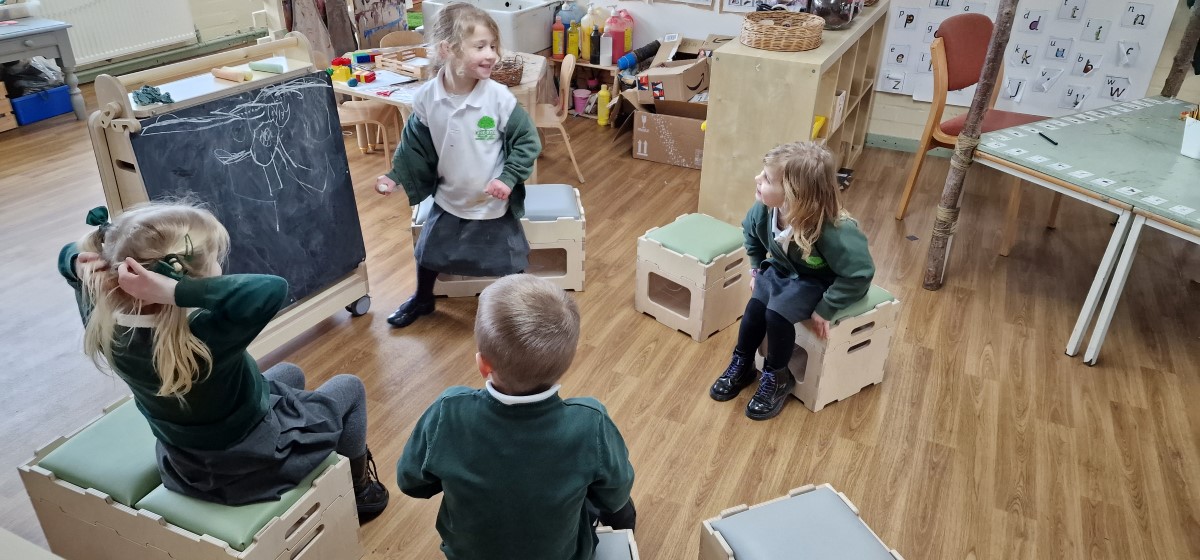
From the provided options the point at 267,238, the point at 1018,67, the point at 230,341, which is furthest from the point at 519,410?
the point at 1018,67

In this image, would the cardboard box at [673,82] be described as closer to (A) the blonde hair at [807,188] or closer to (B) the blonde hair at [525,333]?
(A) the blonde hair at [807,188]

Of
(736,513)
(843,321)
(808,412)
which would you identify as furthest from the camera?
(808,412)

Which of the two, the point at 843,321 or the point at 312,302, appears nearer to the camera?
the point at 843,321

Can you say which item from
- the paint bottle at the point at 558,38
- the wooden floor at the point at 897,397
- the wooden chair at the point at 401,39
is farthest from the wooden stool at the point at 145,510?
the paint bottle at the point at 558,38

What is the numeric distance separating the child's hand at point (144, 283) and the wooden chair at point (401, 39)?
3.21 meters

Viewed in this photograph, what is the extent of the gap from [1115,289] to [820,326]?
114cm

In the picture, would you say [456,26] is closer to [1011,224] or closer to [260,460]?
[260,460]

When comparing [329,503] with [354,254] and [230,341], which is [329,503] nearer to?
[230,341]

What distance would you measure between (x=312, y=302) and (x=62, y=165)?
8.69ft

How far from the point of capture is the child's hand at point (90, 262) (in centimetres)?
143

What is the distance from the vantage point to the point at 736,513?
173 centimetres

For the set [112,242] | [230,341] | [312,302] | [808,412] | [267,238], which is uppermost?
[112,242]

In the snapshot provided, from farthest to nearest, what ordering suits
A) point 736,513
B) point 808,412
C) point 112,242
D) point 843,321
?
point 808,412, point 843,321, point 736,513, point 112,242

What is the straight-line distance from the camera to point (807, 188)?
2.19 meters
